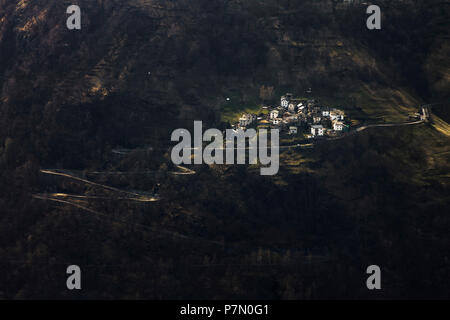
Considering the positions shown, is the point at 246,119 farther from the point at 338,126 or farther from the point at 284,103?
the point at 338,126

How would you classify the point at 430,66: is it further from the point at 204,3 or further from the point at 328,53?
the point at 204,3

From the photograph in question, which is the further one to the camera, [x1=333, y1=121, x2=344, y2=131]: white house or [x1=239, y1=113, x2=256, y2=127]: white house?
[x1=239, y1=113, x2=256, y2=127]: white house

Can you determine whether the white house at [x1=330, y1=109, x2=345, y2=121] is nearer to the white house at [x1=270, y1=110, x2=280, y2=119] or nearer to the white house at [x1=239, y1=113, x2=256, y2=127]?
the white house at [x1=270, y1=110, x2=280, y2=119]

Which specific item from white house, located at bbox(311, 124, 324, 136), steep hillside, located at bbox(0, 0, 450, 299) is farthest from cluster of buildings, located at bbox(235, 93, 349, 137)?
steep hillside, located at bbox(0, 0, 450, 299)

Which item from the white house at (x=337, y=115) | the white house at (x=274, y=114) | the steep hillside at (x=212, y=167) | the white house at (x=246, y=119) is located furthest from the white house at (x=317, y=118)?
the white house at (x=246, y=119)

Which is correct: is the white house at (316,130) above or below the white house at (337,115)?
below

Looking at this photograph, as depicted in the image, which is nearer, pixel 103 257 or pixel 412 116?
pixel 103 257

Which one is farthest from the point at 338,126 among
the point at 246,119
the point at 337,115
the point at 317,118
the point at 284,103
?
the point at 246,119

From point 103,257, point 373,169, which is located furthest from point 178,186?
point 373,169

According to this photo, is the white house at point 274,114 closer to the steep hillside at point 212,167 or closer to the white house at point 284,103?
the white house at point 284,103
